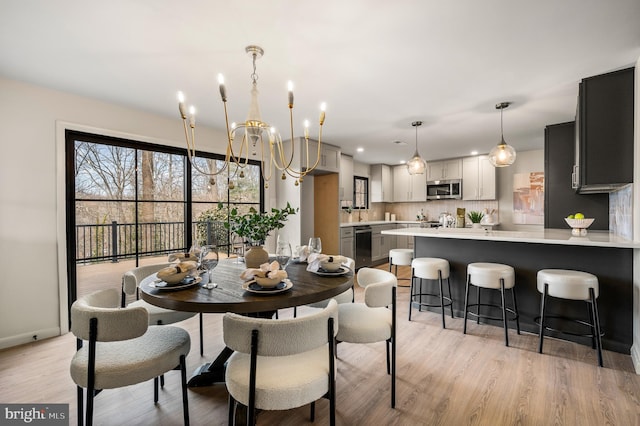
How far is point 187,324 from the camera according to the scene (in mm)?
3170

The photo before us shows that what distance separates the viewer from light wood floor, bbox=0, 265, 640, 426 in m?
1.75

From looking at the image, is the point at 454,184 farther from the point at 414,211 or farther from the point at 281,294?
the point at 281,294

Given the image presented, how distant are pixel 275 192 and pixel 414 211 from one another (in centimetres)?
402

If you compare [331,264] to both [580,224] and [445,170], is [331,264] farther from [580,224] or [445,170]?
[445,170]

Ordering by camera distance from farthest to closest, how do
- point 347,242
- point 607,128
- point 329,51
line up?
point 347,242
point 607,128
point 329,51

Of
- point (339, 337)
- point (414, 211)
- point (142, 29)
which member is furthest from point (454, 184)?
point (142, 29)

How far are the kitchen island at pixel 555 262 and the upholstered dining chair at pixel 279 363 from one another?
238 centimetres

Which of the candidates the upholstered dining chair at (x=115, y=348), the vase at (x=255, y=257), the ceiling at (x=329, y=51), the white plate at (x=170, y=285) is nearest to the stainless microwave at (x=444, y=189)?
the ceiling at (x=329, y=51)

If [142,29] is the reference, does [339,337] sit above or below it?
below

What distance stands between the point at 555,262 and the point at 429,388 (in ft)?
6.14

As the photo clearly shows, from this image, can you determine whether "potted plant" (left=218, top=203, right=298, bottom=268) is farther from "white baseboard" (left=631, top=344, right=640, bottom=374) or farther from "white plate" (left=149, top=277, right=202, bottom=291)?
"white baseboard" (left=631, top=344, right=640, bottom=374)

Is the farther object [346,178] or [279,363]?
[346,178]

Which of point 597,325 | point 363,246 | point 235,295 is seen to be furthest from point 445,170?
point 235,295

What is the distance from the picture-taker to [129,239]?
3.44 m
